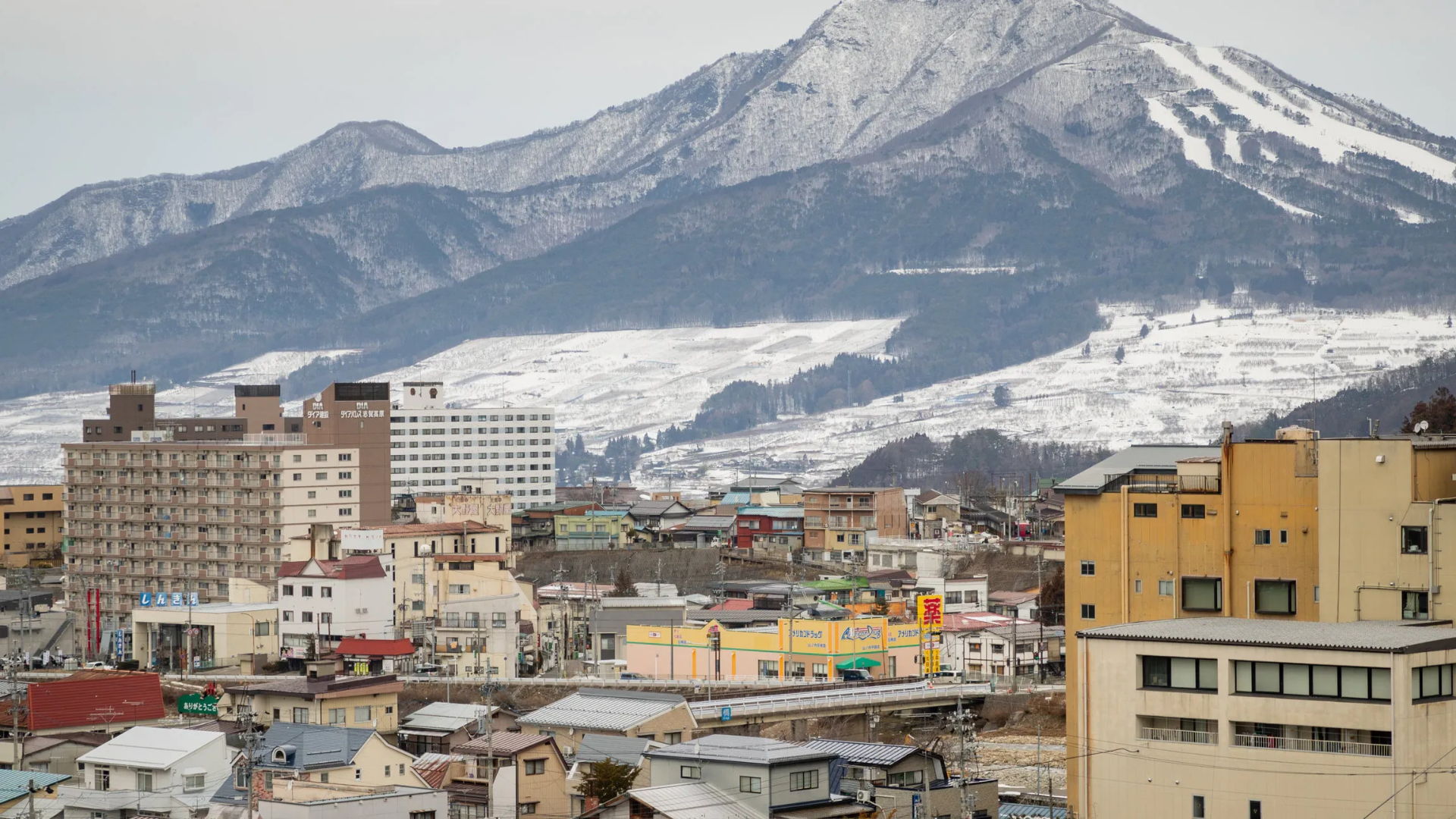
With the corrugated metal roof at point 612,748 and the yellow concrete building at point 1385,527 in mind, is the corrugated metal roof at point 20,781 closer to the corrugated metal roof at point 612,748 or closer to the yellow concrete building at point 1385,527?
the corrugated metal roof at point 612,748

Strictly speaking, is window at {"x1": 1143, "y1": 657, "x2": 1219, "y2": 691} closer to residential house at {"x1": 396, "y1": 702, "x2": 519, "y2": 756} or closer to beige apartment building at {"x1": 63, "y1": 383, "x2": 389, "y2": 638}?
residential house at {"x1": 396, "y1": 702, "x2": 519, "y2": 756}

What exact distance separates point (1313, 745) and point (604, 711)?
1998cm

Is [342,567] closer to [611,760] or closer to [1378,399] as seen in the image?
Answer: [611,760]

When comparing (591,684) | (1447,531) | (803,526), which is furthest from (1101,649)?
(803,526)

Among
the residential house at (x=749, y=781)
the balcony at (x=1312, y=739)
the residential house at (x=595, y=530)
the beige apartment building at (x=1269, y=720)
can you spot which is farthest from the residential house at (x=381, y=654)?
the residential house at (x=595, y=530)

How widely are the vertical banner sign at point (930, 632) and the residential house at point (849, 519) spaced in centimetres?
3050

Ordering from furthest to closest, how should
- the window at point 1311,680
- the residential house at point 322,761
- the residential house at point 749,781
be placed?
the residential house at point 322,761 → the residential house at point 749,781 → the window at point 1311,680

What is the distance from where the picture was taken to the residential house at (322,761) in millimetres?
39625

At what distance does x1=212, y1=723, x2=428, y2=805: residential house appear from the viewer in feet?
130

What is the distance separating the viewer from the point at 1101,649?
33406 mm

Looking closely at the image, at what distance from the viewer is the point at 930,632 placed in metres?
68.6

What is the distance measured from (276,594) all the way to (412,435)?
70.1m

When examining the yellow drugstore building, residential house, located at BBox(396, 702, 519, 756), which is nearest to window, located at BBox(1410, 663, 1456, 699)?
residential house, located at BBox(396, 702, 519, 756)

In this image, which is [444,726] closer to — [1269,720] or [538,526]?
[1269,720]
